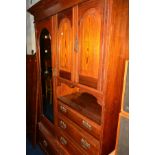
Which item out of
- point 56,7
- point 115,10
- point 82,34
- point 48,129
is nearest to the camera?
point 115,10

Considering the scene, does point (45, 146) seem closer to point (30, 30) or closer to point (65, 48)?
point (65, 48)

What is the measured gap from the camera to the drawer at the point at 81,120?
120 cm

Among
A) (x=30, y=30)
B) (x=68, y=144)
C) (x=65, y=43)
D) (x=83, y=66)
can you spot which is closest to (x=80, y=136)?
(x=68, y=144)

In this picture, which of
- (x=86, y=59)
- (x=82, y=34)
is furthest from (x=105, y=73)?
(x=82, y=34)

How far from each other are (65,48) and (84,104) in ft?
2.00

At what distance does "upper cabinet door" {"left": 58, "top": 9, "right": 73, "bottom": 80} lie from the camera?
1323 millimetres

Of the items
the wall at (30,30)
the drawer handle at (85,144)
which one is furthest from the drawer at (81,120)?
the wall at (30,30)

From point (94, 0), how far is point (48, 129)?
65.0 inches

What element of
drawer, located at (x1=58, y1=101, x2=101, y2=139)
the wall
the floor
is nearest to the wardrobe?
drawer, located at (x1=58, y1=101, x2=101, y2=139)

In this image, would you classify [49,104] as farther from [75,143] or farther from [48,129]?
[75,143]

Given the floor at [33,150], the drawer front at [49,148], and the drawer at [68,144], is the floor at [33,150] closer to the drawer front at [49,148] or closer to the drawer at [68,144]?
the drawer front at [49,148]

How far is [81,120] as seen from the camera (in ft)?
4.41

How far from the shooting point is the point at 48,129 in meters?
1.98
